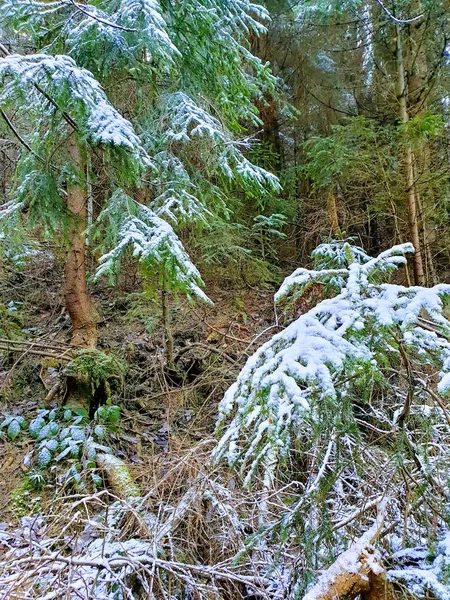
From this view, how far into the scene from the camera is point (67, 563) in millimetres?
1804

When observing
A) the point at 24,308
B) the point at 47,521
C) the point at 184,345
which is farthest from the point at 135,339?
the point at 47,521

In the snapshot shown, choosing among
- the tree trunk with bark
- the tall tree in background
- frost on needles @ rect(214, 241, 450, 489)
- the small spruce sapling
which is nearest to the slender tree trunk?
the tall tree in background

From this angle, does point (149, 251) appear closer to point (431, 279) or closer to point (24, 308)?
point (24, 308)

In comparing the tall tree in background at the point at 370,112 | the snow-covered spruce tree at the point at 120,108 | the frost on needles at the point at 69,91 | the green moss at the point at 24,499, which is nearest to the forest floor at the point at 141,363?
the green moss at the point at 24,499

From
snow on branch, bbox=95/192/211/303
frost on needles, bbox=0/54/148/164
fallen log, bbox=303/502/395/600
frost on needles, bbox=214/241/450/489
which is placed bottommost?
fallen log, bbox=303/502/395/600

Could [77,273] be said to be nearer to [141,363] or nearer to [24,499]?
[141,363]

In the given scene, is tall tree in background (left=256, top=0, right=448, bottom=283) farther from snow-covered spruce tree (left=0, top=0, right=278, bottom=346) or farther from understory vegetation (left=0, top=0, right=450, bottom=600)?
snow-covered spruce tree (left=0, top=0, right=278, bottom=346)

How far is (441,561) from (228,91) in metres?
4.98

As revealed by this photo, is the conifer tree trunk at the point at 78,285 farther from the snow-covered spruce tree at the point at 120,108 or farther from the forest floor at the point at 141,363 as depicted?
the forest floor at the point at 141,363

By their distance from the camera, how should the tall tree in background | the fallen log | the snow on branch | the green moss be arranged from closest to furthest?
1. the fallen log
2. the green moss
3. the snow on branch
4. the tall tree in background

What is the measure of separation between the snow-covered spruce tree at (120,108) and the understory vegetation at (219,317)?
3cm

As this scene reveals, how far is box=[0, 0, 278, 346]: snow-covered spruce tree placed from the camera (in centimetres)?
299

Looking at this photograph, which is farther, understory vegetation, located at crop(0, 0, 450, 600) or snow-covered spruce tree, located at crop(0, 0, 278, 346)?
snow-covered spruce tree, located at crop(0, 0, 278, 346)

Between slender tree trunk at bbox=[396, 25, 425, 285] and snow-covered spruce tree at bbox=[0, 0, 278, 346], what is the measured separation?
1.96 metres
